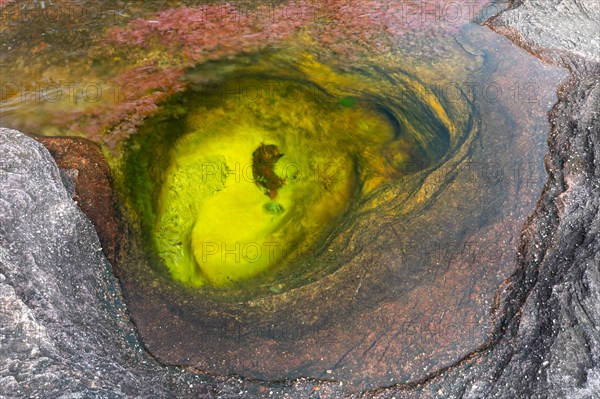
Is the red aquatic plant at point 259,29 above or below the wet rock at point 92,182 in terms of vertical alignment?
above

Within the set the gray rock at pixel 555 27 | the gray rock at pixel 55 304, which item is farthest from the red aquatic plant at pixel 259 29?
the gray rock at pixel 55 304

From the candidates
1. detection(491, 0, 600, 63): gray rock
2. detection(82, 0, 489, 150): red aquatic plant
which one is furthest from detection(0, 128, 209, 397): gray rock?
detection(491, 0, 600, 63): gray rock

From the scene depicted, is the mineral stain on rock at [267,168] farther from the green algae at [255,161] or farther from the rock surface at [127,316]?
the rock surface at [127,316]

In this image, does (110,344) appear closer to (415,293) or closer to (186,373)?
(186,373)

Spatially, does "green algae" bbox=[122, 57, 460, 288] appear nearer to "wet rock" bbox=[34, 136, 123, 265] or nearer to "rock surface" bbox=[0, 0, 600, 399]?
"wet rock" bbox=[34, 136, 123, 265]

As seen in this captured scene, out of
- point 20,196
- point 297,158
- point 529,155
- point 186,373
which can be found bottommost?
point 186,373

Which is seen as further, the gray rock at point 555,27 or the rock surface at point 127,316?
the gray rock at point 555,27

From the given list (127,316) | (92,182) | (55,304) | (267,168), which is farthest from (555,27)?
(55,304)

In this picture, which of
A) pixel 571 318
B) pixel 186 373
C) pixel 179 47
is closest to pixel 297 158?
pixel 179 47

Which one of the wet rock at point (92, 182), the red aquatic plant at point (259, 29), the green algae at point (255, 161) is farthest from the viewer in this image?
the red aquatic plant at point (259, 29)
